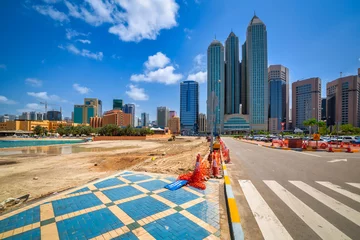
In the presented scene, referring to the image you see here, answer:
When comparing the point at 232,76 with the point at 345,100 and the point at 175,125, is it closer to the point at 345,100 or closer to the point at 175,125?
the point at 175,125

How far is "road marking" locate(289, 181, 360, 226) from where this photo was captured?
13.0ft

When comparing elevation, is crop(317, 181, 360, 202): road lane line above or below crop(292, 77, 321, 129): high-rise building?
below

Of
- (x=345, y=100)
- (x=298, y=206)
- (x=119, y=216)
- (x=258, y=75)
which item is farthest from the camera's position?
(x=258, y=75)

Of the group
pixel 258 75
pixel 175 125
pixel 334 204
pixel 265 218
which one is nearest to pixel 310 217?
pixel 265 218

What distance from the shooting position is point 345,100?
104812 millimetres

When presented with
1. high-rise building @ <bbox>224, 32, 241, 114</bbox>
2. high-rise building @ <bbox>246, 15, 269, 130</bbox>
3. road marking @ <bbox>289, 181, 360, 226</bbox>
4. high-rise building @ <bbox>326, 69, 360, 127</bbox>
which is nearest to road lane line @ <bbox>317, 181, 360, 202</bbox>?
road marking @ <bbox>289, 181, 360, 226</bbox>

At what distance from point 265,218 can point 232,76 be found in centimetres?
14741

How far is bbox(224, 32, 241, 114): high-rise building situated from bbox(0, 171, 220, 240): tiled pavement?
460 feet

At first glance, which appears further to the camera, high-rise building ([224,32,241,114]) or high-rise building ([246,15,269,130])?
high-rise building ([224,32,241,114])

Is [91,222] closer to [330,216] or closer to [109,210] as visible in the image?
[109,210]

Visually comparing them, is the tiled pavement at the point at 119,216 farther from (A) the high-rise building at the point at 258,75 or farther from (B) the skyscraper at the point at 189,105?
(B) the skyscraper at the point at 189,105

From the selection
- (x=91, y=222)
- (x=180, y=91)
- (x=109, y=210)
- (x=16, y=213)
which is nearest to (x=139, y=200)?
(x=109, y=210)

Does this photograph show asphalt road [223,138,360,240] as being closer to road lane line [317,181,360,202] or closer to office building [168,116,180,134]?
road lane line [317,181,360,202]

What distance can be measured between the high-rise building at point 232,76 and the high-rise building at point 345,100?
62270 millimetres
